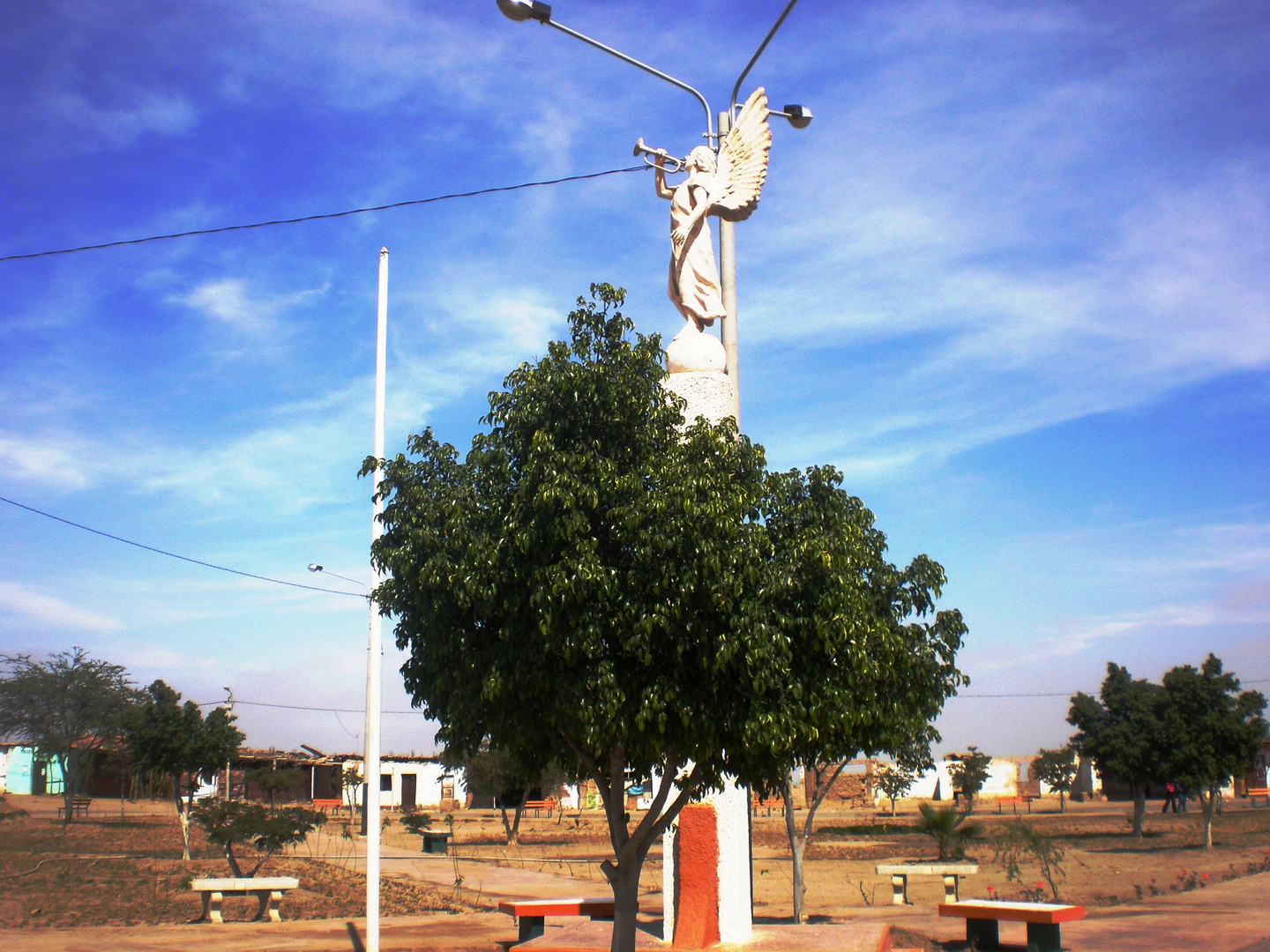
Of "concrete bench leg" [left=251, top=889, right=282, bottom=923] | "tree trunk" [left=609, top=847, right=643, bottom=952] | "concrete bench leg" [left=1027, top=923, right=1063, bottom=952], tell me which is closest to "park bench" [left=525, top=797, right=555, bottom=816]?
"concrete bench leg" [left=251, top=889, right=282, bottom=923]

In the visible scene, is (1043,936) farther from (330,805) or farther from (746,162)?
(330,805)

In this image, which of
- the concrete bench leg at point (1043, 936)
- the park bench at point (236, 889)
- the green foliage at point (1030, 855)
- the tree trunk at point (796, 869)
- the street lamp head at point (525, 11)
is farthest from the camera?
the green foliage at point (1030, 855)

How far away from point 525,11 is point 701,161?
8.81ft

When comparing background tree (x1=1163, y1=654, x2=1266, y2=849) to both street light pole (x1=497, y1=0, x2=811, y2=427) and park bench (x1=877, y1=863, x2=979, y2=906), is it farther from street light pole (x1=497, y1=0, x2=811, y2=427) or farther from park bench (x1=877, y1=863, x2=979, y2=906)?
street light pole (x1=497, y1=0, x2=811, y2=427)

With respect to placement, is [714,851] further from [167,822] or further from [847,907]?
[167,822]

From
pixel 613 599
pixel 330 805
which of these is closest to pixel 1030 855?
pixel 613 599

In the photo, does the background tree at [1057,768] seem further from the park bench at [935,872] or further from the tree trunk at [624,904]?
the tree trunk at [624,904]

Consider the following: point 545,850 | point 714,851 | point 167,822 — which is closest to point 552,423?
point 714,851

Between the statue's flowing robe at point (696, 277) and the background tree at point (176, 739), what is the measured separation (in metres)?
21.7

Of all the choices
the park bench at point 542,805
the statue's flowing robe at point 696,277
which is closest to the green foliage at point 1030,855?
the statue's flowing robe at point 696,277

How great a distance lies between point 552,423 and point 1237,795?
7577cm

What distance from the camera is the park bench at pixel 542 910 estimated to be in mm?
12133

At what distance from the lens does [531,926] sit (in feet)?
40.4

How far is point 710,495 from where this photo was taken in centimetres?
Result: 697
